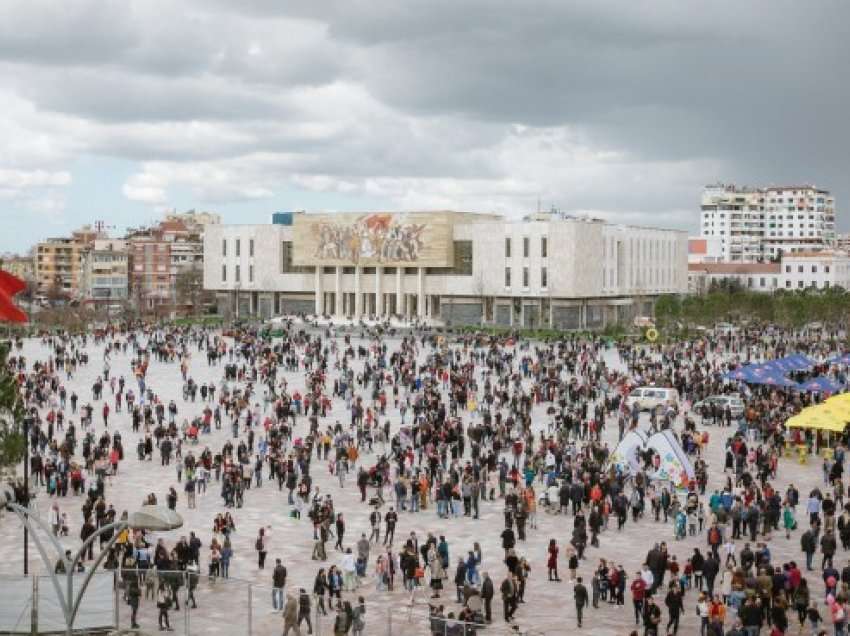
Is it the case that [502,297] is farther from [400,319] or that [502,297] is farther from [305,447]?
[305,447]

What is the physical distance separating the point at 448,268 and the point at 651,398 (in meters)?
58.1

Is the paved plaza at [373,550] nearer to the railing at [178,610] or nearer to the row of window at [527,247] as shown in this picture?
the railing at [178,610]

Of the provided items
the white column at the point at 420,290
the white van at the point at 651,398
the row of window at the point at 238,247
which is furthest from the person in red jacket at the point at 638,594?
the row of window at the point at 238,247

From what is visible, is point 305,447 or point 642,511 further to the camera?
point 305,447

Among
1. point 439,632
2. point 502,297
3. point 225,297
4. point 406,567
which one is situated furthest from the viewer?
point 225,297

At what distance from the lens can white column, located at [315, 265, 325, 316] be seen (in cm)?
10600

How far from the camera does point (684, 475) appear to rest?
27.2 metres

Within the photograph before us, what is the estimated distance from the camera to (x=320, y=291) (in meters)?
106

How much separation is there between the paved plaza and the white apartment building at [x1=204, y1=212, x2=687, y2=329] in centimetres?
5798

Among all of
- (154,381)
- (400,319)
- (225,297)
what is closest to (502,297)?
(400,319)

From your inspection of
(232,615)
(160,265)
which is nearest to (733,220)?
(160,265)

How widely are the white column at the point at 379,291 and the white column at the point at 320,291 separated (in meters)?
5.78

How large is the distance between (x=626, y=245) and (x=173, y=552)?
86.1 metres

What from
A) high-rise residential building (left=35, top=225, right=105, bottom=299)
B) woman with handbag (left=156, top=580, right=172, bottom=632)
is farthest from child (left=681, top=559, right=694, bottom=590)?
high-rise residential building (left=35, top=225, right=105, bottom=299)
